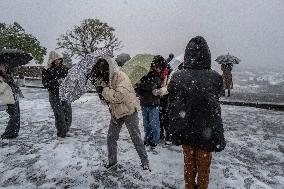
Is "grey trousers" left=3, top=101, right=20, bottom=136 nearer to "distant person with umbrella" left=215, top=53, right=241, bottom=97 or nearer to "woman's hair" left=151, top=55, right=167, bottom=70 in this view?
"woman's hair" left=151, top=55, right=167, bottom=70

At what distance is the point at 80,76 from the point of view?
4.45 meters

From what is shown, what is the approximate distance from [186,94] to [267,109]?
29.4ft

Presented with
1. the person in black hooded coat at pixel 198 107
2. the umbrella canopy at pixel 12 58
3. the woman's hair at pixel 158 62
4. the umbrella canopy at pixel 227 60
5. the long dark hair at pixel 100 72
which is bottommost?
the person in black hooded coat at pixel 198 107

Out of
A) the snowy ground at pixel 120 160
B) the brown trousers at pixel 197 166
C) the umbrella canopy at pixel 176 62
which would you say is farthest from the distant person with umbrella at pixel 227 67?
the brown trousers at pixel 197 166

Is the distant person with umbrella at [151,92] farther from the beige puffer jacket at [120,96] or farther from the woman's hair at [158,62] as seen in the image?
the beige puffer jacket at [120,96]

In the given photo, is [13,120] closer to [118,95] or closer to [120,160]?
[120,160]

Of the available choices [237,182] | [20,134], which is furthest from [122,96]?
[20,134]

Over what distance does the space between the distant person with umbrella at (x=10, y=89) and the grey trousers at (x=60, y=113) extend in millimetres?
829

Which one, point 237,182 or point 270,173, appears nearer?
point 237,182

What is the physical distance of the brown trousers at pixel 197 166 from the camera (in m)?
3.64

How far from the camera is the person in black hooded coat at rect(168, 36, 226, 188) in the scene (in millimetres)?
3518

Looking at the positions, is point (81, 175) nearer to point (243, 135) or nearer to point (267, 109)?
point (243, 135)

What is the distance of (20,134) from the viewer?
7.62m

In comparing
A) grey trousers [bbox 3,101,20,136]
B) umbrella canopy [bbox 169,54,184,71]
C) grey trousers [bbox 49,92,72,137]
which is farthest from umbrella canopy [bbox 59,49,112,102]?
grey trousers [bbox 3,101,20,136]
